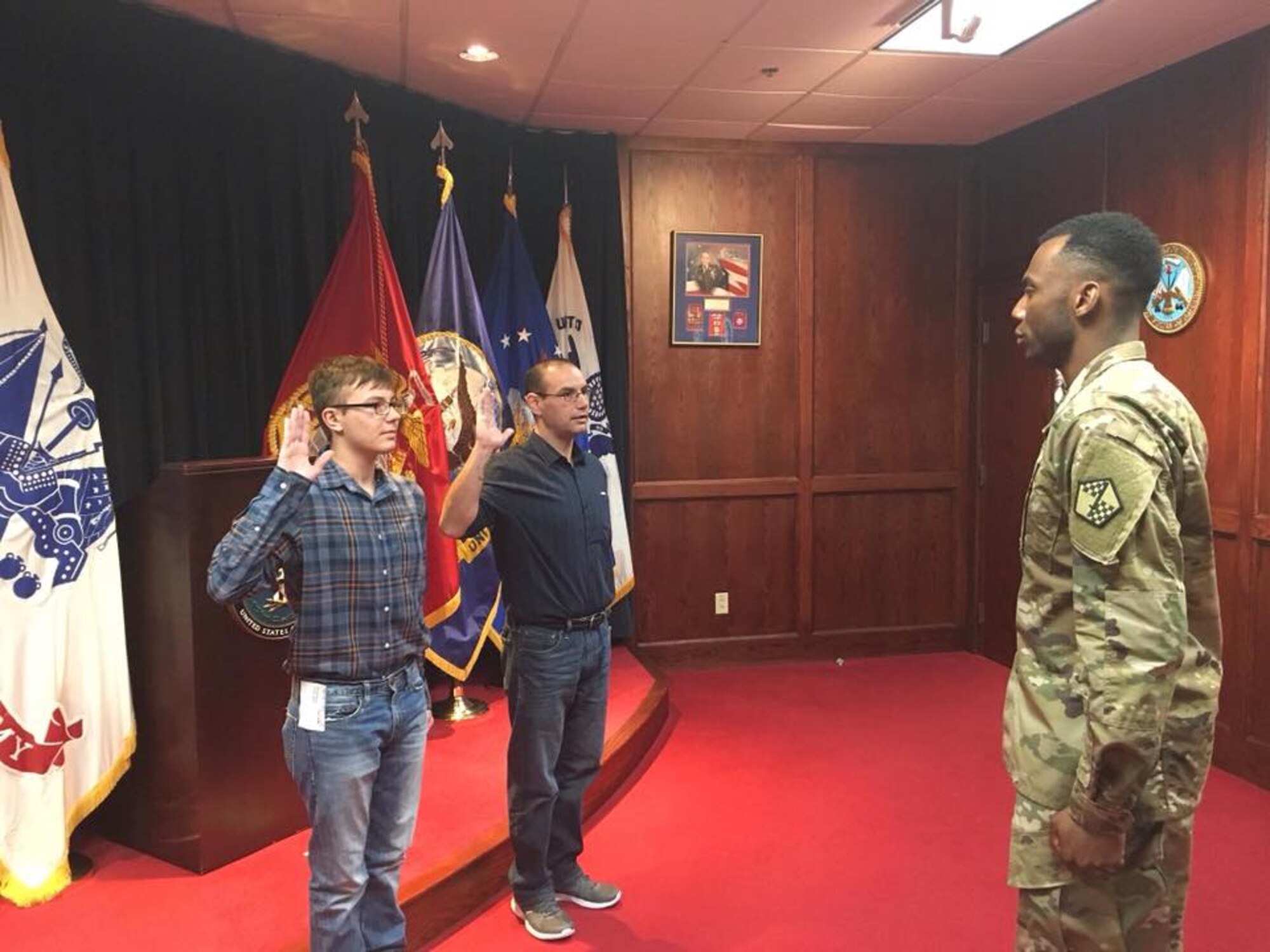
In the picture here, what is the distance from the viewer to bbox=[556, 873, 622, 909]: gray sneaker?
8.79 feet

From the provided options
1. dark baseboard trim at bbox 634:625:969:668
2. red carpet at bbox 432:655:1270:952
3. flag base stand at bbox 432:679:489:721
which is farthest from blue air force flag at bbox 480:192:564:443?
red carpet at bbox 432:655:1270:952

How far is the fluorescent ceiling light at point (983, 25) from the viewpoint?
10.6ft

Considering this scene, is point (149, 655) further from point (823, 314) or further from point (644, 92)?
point (823, 314)

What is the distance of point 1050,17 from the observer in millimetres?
3295

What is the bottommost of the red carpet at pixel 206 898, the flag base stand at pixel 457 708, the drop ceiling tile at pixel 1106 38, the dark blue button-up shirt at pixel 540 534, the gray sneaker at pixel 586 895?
the gray sneaker at pixel 586 895

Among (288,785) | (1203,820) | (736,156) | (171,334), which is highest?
(736,156)

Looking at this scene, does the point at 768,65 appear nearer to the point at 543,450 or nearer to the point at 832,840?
the point at 543,450

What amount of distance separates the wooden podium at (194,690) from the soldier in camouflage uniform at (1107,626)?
1980 mm

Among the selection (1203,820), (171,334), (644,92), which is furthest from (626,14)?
(1203,820)

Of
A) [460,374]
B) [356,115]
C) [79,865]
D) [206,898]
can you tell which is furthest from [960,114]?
[79,865]

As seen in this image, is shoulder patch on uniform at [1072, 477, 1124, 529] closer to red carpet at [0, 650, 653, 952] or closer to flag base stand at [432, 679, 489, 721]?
red carpet at [0, 650, 653, 952]

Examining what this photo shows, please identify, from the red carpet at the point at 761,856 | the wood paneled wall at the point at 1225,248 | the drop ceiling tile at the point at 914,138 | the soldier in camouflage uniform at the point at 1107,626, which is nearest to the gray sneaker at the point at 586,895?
the red carpet at the point at 761,856

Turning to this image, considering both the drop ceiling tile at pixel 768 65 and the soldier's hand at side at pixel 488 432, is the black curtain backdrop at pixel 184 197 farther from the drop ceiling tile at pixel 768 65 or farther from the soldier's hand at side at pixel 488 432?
the soldier's hand at side at pixel 488 432

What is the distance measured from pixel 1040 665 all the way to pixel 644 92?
10.6 feet
